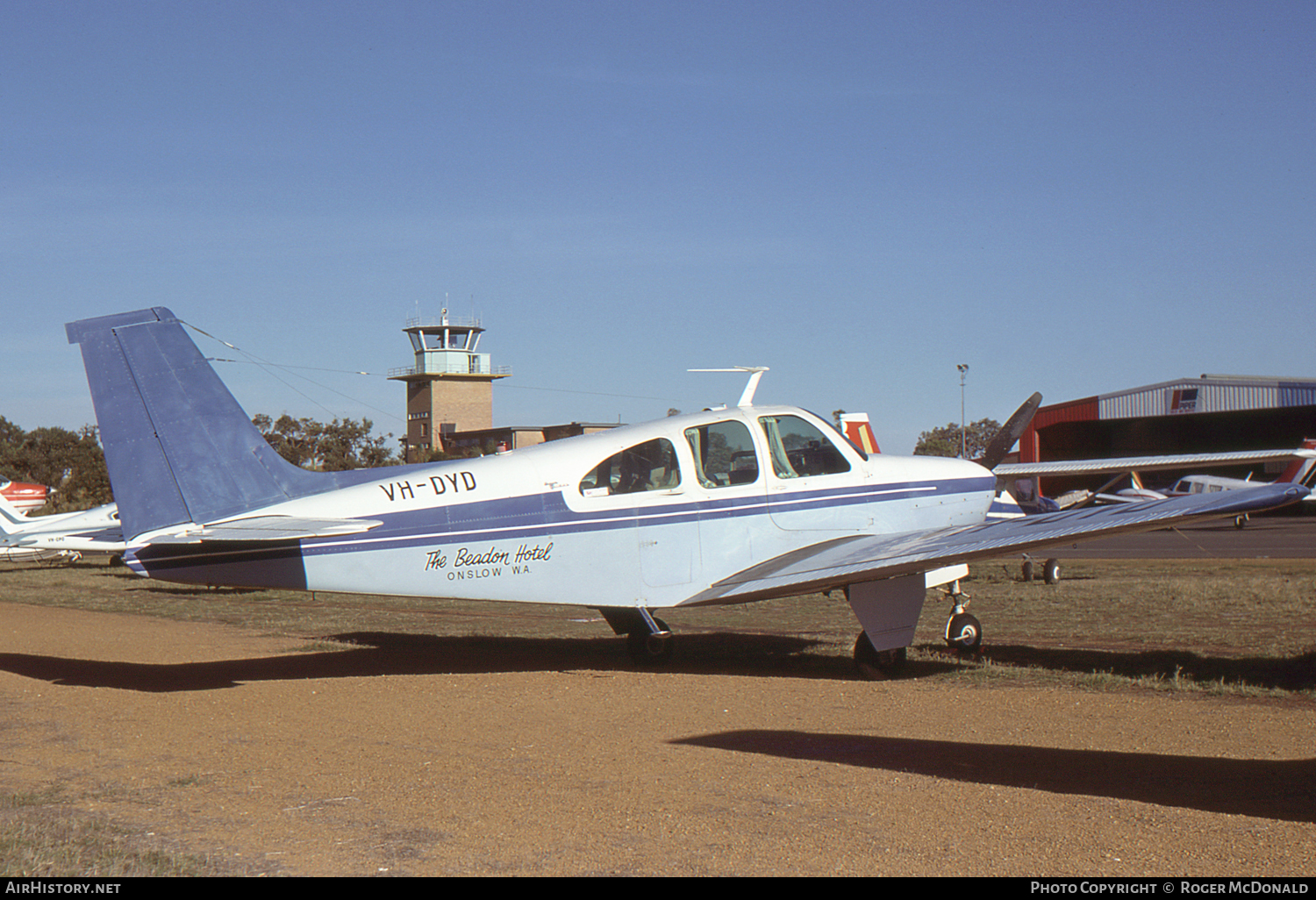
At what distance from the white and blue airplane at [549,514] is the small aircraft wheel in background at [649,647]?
1551mm

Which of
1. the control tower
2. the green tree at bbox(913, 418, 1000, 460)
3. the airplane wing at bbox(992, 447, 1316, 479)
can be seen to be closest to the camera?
the airplane wing at bbox(992, 447, 1316, 479)

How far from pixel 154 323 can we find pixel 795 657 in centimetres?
710

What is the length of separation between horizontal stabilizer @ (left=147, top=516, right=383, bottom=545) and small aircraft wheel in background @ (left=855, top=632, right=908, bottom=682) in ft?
14.9

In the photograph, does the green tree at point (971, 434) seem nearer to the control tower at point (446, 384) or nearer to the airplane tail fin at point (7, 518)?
the control tower at point (446, 384)

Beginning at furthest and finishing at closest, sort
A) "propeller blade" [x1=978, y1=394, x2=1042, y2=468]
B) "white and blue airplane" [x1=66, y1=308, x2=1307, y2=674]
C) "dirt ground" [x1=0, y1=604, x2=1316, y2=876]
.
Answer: "propeller blade" [x1=978, y1=394, x2=1042, y2=468] → "white and blue airplane" [x1=66, y1=308, x2=1307, y2=674] → "dirt ground" [x1=0, y1=604, x2=1316, y2=876]

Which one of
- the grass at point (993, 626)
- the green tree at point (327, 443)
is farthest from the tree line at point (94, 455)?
the grass at point (993, 626)

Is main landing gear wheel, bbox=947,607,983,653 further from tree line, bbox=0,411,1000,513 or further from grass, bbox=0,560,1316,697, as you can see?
tree line, bbox=0,411,1000,513

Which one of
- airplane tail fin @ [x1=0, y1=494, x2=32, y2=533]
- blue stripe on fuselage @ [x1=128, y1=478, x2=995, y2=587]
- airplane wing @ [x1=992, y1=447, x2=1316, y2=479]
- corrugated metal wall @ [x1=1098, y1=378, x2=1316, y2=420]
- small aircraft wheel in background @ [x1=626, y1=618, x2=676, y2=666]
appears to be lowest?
small aircraft wheel in background @ [x1=626, y1=618, x2=676, y2=666]

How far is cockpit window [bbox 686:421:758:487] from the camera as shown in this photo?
10.2 m

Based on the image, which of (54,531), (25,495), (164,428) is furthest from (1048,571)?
(25,495)

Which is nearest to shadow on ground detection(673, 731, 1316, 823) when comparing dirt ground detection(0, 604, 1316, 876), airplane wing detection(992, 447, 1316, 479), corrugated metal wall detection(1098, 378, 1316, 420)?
dirt ground detection(0, 604, 1316, 876)

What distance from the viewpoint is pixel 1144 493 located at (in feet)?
137
